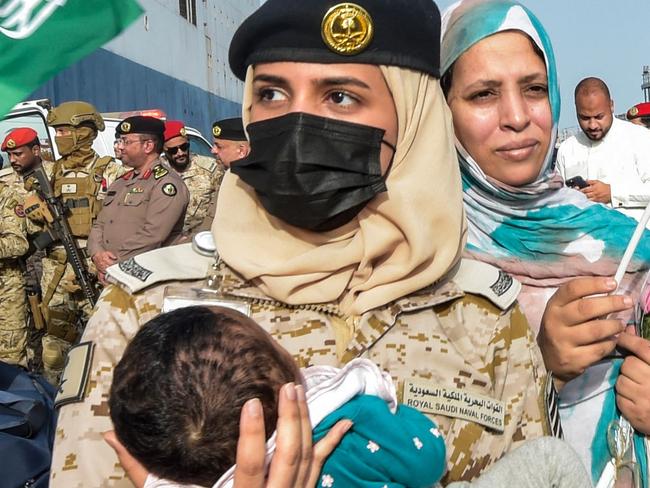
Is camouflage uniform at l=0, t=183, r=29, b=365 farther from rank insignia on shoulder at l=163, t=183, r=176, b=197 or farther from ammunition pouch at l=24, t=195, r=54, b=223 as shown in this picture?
rank insignia on shoulder at l=163, t=183, r=176, b=197

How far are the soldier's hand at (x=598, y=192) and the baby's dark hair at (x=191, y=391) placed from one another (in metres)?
3.82

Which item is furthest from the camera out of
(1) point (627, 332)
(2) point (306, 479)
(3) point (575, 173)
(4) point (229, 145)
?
(4) point (229, 145)

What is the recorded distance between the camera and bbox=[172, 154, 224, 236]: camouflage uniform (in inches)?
312

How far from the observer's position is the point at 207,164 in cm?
880

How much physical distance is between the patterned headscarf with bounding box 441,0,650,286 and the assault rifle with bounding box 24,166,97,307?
16.9ft

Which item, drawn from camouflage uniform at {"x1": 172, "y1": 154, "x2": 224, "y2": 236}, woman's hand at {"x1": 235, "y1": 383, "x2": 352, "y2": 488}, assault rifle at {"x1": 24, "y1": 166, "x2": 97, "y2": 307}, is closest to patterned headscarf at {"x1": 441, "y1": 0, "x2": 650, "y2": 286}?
woman's hand at {"x1": 235, "y1": 383, "x2": 352, "y2": 488}

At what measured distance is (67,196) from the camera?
275 inches

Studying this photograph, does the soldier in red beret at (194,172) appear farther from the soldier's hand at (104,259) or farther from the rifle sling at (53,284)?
the soldier's hand at (104,259)

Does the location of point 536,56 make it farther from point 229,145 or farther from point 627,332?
point 229,145

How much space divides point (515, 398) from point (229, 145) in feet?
20.0

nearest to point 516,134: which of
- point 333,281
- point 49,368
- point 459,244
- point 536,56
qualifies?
point 536,56

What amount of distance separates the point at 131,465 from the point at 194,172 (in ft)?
24.7

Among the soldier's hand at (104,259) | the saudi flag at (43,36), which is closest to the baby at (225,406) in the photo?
the saudi flag at (43,36)

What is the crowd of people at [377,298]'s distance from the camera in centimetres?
→ 119
